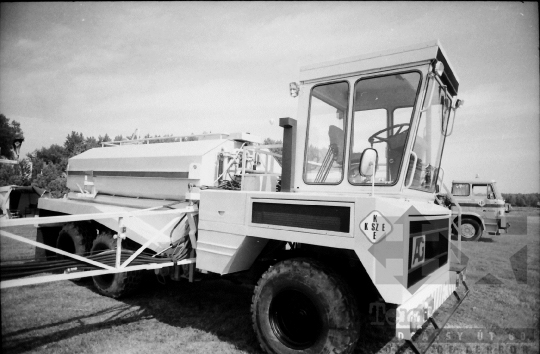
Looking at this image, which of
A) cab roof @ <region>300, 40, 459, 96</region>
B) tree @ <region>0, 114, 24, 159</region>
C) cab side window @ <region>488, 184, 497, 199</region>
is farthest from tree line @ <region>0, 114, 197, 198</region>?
cab side window @ <region>488, 184, 497, 199</region>

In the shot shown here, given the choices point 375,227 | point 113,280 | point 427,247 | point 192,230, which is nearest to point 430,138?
point 427,247

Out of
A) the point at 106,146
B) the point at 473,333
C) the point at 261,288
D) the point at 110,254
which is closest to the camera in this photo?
the point at 261,288

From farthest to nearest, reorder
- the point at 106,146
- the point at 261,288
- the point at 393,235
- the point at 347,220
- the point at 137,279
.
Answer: the point at 106,146 → the point at 137,279 → the point at 261,288 → the point at 347,220 → the point at 393,235

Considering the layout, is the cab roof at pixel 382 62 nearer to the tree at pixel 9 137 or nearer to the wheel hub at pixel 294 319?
the wheel hub at pixel 294 319

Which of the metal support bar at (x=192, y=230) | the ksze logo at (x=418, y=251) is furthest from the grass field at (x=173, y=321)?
the ksze logo at (x=418, y=251)

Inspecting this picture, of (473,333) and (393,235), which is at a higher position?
(393,235)

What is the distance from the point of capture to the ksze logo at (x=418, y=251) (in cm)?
308

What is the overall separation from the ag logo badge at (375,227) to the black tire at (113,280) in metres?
3.69

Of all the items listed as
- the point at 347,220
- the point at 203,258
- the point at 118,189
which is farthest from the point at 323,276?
the point at 118,189

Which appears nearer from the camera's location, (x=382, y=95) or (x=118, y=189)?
(x=382, y=95)

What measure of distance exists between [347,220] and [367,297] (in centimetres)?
134

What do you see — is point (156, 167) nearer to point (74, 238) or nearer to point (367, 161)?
point (74, 238)

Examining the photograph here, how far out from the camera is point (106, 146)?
293 inches

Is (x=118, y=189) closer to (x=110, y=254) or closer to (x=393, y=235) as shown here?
(x=110, y=254)
